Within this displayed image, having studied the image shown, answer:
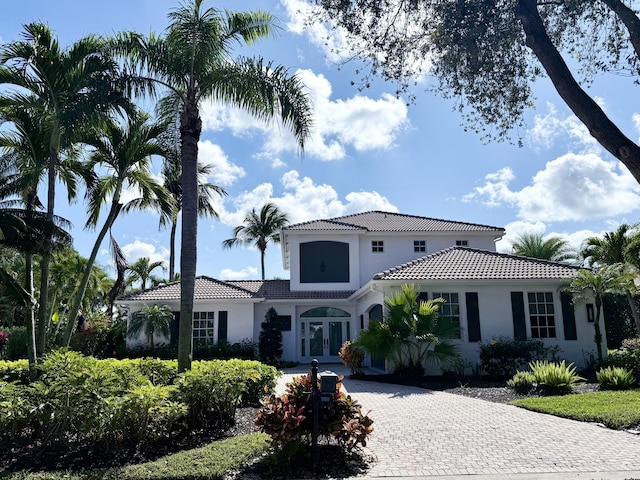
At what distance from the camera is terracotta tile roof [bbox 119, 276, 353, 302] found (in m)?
22.5

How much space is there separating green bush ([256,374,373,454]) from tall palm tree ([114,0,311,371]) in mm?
3521

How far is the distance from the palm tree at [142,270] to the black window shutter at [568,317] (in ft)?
103

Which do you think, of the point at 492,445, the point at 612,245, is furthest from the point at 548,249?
the point at 492,445

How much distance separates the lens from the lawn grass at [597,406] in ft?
27.8

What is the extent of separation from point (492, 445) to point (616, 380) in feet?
21.8

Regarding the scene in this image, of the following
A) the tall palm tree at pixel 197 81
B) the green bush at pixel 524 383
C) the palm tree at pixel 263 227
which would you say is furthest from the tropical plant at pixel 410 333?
the palm tree at pixel 263 227

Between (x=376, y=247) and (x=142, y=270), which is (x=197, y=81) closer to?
(x=376, y=247)

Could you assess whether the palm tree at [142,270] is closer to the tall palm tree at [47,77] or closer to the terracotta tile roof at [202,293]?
the terracotta tile roof at [202,293]

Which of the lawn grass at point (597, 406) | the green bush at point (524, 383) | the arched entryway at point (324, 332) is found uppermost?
the arched entryway at point (324, 332)

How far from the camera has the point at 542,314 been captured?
16.5 metres

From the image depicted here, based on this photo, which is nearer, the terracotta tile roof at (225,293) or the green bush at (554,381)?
the green bush at (554,381)

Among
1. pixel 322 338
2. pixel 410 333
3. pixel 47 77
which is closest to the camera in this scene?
pixel 47 77

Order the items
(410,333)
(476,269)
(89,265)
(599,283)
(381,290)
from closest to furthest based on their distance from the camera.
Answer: (89,265) → (410,333) → (599,283) → (381,290) → (476,269)

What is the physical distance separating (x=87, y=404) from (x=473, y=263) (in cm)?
1458
